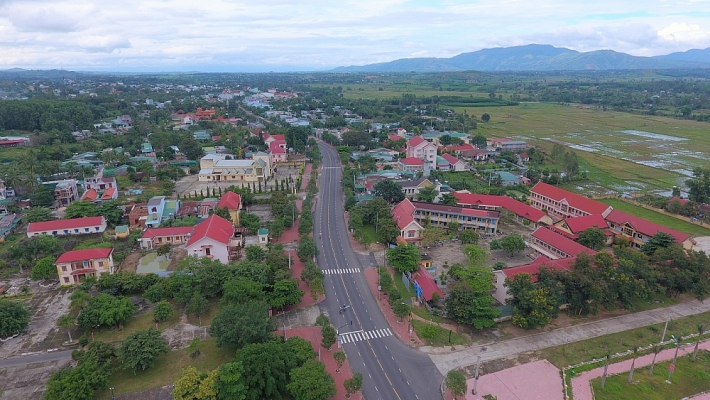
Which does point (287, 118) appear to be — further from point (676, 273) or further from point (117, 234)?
point (676, 273)

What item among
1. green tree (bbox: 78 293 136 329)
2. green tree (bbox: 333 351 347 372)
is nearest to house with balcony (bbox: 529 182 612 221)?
green tree (bbox: 333 351 347 372)

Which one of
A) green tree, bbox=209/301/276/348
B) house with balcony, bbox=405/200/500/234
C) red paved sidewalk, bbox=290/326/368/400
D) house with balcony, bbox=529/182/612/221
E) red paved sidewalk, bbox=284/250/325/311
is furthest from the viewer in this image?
house with balcony, bbox=529/182/612/221

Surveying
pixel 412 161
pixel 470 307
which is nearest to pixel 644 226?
pixel 470 307

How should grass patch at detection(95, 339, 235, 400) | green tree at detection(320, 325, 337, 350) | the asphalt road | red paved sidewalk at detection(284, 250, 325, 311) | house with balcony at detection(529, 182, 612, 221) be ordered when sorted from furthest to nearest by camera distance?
house with balcony at detection(529, 182, 612, 221), red paved sidewalk at detection(284, 250, 325, 311), green tree at detection(320, 325, 337, 350), the asphalt road, grass patch at detection(95, 339, 235, 400)

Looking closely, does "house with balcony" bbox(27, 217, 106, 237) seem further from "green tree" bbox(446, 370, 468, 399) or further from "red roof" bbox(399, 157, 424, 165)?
"red roof" bbox(399, 157, 424, 165)

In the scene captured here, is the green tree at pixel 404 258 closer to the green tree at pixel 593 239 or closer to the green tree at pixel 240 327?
the green tree at pixel 240 327

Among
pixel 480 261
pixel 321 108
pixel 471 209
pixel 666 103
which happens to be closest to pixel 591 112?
pixel 666 103

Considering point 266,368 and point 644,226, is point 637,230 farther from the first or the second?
point 266,368
